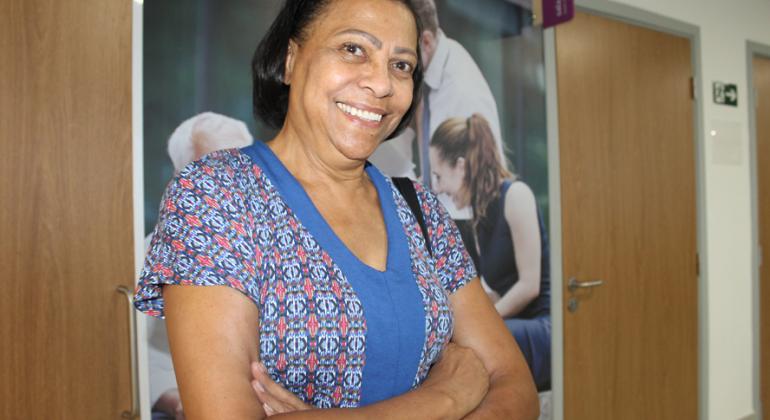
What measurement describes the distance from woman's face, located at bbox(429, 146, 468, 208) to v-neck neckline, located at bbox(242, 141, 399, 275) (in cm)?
135

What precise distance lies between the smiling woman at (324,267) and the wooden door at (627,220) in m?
1.83

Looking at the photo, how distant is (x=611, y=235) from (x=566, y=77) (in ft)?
2.59

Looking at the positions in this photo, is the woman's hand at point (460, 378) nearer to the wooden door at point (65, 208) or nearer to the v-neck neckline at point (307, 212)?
the v-neck neckline at point (307, 212)

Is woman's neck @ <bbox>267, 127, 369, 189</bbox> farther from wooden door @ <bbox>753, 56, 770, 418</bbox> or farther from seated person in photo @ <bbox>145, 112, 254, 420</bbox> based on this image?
wooden door @ <bbox>753, 56, 770, 418</bbox>

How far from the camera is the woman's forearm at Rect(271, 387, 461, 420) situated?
80cm

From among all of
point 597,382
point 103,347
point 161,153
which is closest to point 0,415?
point 103,347

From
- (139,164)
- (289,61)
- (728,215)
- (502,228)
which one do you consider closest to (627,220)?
(502,228)

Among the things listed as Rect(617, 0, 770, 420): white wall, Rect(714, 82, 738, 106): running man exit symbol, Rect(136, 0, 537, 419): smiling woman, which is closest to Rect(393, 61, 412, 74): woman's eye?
Rect(136, 0, 537, 419): smiling woman

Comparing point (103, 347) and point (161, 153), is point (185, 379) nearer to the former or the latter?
point (103, 347)

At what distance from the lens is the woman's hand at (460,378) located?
936 mm

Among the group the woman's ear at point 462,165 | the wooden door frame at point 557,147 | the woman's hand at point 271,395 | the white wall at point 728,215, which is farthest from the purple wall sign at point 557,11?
the woman's hand at point 271,395

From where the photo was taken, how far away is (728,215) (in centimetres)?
353

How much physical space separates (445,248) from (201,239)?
1.57 ft

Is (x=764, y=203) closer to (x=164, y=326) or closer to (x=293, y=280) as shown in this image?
(x=164, y=326)
